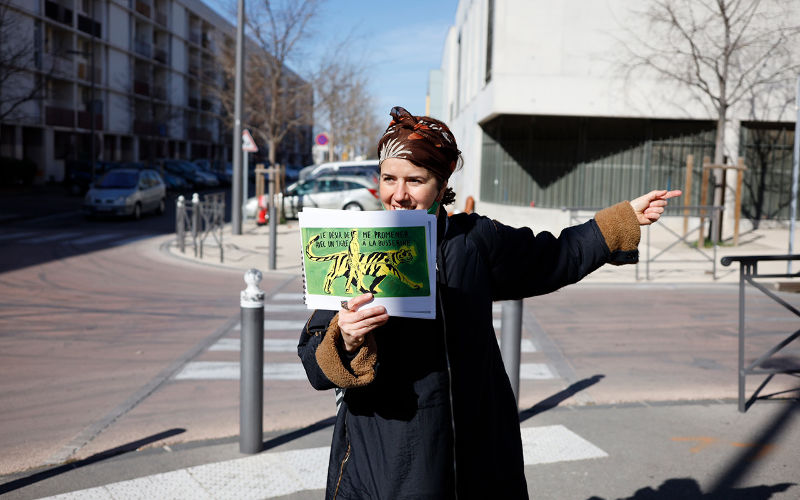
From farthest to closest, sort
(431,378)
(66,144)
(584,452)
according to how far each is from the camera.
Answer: (66,144) → (584,452) → (431,378)

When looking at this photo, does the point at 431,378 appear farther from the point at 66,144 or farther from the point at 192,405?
the point at 66,144

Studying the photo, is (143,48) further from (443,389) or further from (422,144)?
(443,389)

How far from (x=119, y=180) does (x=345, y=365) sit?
24.3 meters

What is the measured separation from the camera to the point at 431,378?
2113 mm

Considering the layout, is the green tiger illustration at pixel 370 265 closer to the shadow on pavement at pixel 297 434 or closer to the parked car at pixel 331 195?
the shadow on pavement at pixel 297 434

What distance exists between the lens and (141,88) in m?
53.8

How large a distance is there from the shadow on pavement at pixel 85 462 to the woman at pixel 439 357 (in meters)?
2.75

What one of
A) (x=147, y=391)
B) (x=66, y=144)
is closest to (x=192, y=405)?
(x=147, y=391)

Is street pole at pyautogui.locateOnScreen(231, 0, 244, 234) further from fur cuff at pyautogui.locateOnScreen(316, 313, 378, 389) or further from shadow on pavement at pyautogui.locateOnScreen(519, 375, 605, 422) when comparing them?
fur cuff at pyautogui.locateOnScreen(316, 313, 378, 389)

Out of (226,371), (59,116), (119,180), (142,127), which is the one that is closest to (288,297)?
(226,371)

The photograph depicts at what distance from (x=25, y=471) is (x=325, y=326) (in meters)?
3.19

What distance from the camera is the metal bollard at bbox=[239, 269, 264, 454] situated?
4.59m

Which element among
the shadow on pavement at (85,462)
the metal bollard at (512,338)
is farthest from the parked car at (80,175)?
the metal bollard at (512,338)

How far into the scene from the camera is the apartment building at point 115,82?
40.7 m
